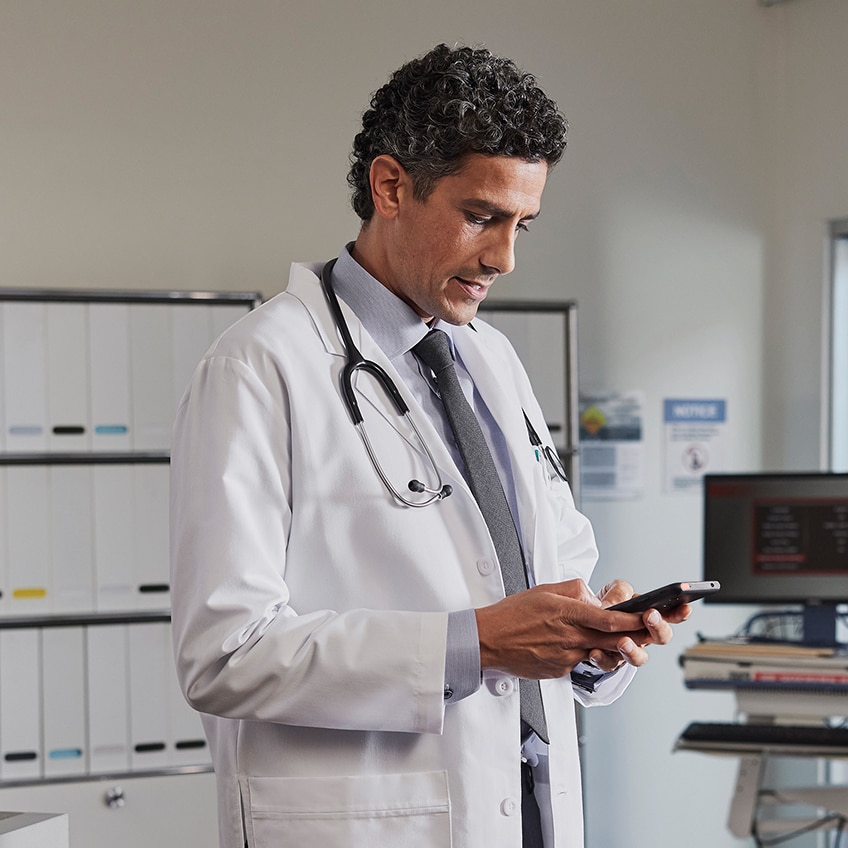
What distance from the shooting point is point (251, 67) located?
3.19 m

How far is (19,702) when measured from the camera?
2701 millimetres

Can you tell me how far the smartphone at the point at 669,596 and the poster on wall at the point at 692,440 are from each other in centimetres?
256

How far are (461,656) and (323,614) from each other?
140 millimetres

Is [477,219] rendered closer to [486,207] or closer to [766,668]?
[486,207]

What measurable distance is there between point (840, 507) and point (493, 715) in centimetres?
203

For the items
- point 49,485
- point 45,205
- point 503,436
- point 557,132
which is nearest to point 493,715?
point 503,436

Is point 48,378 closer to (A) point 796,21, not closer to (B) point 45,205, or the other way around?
(B) point 45,205

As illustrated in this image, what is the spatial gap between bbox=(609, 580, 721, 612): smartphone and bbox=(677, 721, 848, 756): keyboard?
5.44 feet

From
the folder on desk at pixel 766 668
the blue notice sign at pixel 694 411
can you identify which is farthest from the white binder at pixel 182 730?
the blue notice sign at pixel 694 411

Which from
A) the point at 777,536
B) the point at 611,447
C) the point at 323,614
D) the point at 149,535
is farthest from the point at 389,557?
the point at 611,447

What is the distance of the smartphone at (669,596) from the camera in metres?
1.07

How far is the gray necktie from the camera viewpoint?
48.8 inches

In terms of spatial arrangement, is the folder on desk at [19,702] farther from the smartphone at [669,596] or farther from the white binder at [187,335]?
the smartphone at [669,596]

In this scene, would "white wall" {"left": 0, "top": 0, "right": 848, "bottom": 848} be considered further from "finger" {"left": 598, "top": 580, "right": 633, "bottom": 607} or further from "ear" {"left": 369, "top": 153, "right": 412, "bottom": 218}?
"finger" {"left": 598, "top": 580, "right": 633, "bottom": 607}
